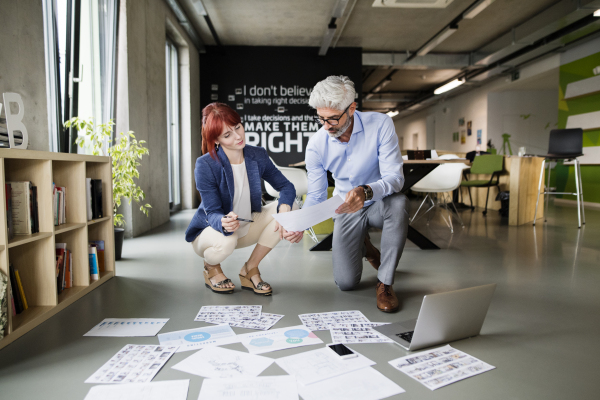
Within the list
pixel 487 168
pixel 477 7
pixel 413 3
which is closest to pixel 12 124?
pixel 413 3

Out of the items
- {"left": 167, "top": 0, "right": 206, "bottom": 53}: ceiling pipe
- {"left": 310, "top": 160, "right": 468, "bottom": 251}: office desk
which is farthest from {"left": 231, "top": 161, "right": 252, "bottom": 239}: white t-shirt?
{"left": 167, "top": 0, "right": 206, "bottom": 53}: ceiling pipe

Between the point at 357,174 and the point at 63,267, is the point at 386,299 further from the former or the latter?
the point at 63,267

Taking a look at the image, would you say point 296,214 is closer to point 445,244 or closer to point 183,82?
point 445,244

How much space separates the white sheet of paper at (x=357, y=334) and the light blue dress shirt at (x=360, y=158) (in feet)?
2.03

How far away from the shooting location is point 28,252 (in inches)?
73.9

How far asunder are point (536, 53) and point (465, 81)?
255 cm

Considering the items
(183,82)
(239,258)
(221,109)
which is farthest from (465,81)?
→ (221,109)

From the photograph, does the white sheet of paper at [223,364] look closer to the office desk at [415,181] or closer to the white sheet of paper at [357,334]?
the white sheet of paper at [357,334]

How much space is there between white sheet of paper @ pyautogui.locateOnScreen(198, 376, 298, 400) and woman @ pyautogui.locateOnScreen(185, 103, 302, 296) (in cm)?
78

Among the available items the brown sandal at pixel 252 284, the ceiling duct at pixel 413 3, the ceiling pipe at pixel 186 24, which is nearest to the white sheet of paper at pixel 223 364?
the brown sandal at pixel 252 284

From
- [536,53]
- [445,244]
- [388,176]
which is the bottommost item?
[445,244]

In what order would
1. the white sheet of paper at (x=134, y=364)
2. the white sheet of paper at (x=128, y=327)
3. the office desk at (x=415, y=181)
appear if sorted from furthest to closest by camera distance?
the office desk at (x=415, y=181) < the white sheet of paper at (x=128, y=327) < the white sheet of paper at (x=134, y=364)

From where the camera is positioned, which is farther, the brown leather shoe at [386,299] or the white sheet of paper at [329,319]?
the brown leather shoe at [386,299]

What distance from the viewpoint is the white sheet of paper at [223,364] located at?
4.39ft
